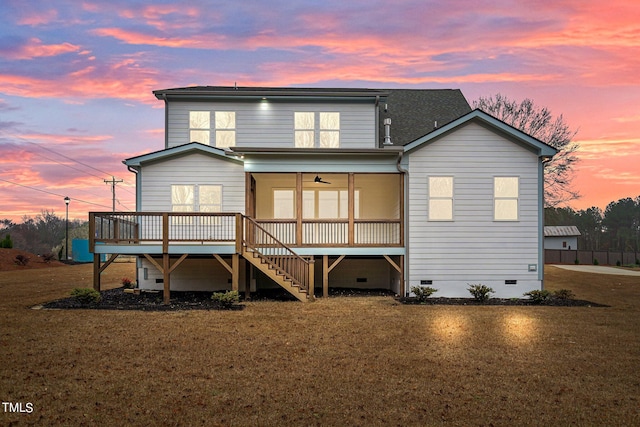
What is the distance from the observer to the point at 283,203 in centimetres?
2003

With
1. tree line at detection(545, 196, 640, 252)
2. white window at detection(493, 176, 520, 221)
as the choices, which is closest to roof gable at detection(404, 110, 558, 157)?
white window at detection(493, 176, 520, 221)

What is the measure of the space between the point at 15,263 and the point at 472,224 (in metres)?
29.8

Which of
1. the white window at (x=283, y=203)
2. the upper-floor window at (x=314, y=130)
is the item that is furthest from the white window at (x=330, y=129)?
the white window at (x=283, y=203)

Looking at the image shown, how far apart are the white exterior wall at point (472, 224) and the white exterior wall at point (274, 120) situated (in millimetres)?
3444

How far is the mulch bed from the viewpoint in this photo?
14.7 m

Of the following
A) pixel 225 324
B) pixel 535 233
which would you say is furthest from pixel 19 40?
pixel 535 233

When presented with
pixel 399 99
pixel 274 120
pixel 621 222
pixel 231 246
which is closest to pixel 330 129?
pixel 274 120

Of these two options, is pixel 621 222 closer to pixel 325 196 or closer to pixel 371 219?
pixel 325 196

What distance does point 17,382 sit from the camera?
24.4ft

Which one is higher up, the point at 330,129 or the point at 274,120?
the point at 274,120

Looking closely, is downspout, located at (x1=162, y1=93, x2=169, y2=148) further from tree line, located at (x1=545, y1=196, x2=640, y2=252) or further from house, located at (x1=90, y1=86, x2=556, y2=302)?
tree line, located at (x1=545, y1=196, x2=640, y2=252)

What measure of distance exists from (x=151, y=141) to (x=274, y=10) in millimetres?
12762

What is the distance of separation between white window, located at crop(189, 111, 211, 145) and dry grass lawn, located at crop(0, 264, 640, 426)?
319 inches

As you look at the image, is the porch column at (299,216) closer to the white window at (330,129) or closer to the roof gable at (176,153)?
the roof gable at (176,153)
